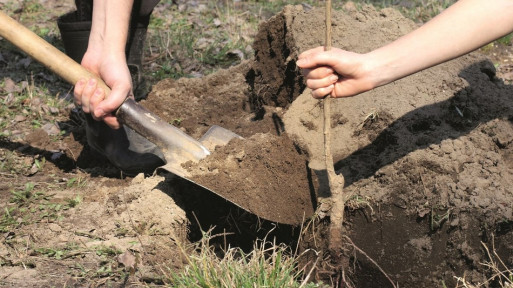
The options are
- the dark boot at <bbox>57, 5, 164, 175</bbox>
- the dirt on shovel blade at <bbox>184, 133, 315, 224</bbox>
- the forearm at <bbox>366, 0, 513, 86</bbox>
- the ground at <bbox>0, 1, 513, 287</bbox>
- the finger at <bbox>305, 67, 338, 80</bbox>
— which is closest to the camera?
the forearm at <bbox>366, 0, 513, 86</bbox>

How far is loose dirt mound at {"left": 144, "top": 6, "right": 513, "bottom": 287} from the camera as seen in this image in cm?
277

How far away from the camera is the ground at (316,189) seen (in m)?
2.76

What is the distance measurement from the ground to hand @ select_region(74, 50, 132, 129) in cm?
52

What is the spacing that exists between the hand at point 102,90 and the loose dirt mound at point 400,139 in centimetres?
95

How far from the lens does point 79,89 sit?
2941mm

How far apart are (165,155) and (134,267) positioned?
613 millimetres

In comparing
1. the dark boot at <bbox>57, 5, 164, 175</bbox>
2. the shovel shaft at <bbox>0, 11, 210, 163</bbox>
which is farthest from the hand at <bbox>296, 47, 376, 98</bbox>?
the dark boot at <bbox>57, 5, 164, 175</bbox>

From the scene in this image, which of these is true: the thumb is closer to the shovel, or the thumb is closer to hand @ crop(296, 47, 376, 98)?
hand @ crop(296, 47, 376, 98)

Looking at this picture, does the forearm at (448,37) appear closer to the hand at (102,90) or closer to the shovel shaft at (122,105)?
the shovel shaft at (122,105)

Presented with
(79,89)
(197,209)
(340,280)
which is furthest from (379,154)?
(79,89)

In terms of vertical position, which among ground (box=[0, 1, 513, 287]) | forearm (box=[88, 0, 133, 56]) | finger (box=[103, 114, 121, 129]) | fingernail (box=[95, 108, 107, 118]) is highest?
forearm (box=[88, 0, 133, 56])

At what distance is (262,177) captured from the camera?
2934 mm

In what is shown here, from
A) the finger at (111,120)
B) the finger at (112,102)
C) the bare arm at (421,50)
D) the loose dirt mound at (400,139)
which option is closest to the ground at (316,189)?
the loose dirt mound at (400,139)

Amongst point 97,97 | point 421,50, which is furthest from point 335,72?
point 97,97
